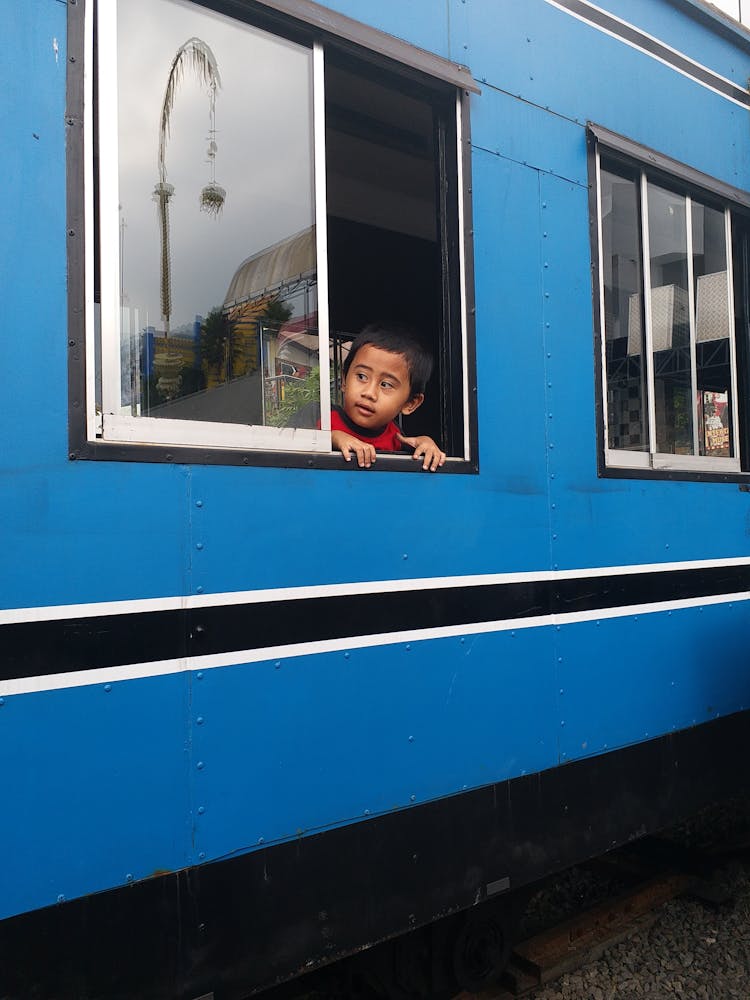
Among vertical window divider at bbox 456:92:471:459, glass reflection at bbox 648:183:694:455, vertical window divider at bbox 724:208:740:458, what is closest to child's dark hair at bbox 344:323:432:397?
vertical window divider at bbox 456:92:471:459

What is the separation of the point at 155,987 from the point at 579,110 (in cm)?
272

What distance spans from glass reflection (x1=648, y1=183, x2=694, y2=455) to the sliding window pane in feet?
0.27

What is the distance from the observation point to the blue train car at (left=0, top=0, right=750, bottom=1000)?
1740 mm

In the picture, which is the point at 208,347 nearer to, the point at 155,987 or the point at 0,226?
the point at 0,226

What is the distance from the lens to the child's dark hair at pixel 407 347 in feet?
8.40

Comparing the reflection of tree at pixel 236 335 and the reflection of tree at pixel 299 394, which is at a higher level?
the reflection of tree at pixel 236 335

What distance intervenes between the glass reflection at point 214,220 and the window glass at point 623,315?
120cm

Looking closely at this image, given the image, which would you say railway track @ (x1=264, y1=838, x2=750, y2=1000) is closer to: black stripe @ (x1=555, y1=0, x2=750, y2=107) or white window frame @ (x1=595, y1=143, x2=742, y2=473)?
white window frame @ (x1=595, y1=143, x2=742, y2=473)

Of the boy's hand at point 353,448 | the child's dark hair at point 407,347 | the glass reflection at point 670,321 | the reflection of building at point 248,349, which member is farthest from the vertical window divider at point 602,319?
the reflection of building at point 248,349

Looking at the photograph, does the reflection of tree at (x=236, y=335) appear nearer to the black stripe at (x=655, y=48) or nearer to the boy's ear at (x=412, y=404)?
the boy's ear at (x=412, y=404)

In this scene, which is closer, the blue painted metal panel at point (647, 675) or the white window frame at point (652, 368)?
the blue painted metal panel at point (647, 675)

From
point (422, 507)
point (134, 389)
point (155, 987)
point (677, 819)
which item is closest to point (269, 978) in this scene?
point (155, 987)

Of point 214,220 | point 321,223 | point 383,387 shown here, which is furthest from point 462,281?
point 214,220

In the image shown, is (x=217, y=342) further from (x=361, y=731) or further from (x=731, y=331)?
(x=731, y=331)
